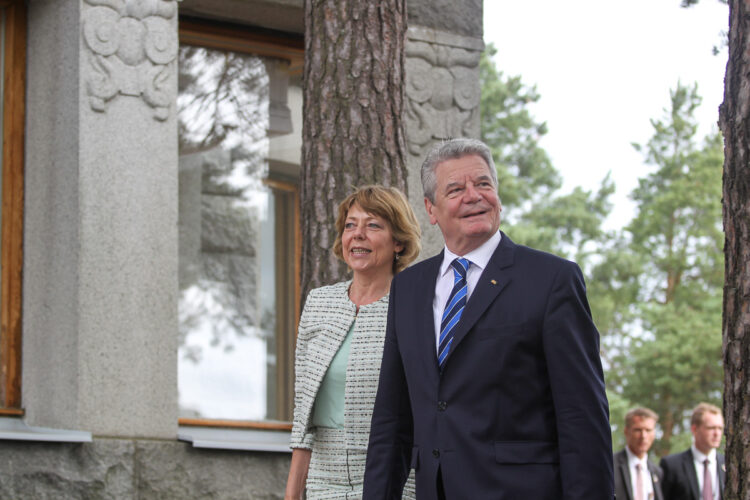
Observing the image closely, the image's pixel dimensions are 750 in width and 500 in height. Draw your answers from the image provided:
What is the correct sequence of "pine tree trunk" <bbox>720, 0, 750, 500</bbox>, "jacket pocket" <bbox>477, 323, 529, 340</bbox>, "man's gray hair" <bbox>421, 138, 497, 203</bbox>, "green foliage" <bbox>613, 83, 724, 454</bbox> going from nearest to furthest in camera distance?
"jacket pocket" <bbox>477, 323, 529, 340</bbox> → "man's gray hair" <bbox>421, 138, 497, 203</bbox> → "pine tree trunk" <bbox>720, 0, 750, 500</bbox> → "green foliage" <bbox>613, 83, 724, 454</bbox>

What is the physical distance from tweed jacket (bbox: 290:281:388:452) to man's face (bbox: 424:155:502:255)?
0.90 metres

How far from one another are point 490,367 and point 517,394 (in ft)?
0.38

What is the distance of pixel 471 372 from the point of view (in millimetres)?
3998

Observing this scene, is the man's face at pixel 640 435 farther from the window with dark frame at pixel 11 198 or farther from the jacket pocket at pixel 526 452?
the jacket pocket at pixel 526 452

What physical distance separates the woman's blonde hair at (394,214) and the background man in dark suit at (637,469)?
6.63 metres

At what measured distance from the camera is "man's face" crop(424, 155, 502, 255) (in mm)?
4211

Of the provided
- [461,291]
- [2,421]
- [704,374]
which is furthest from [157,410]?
[704,374]

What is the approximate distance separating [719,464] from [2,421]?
6436mm

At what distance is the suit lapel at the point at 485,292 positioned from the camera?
4.04 m

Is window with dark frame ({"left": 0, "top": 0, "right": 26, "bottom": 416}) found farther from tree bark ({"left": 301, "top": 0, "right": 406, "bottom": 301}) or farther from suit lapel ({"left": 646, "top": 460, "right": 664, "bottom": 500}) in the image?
suit lapel ({"left": 646, "top": 460, "right": 664, "bottom": 500})

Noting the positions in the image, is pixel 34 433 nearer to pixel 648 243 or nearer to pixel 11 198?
pixel 11 198

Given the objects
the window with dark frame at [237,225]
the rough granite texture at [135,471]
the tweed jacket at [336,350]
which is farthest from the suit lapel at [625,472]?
the tweed jacket at [336,350]

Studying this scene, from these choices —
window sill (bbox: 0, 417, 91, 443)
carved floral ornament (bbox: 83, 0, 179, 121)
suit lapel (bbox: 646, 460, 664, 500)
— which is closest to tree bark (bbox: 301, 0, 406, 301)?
carved floral ornament (bbox: 83, 0, 179, 121)

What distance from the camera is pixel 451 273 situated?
432 cm
